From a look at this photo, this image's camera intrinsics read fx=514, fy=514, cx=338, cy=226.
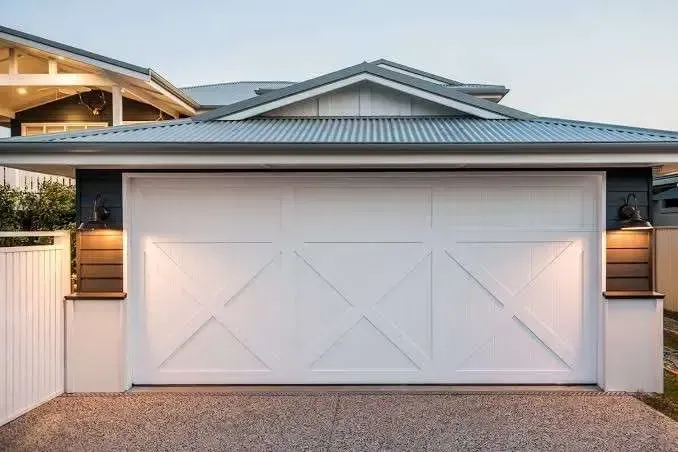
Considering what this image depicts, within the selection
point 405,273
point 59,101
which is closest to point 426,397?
point 405,273

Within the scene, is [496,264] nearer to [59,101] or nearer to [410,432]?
[410,432]

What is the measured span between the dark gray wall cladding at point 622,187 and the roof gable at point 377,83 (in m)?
1.23

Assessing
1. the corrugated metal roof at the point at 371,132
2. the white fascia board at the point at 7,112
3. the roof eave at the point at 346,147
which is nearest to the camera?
the roof eave at the point at 346,147

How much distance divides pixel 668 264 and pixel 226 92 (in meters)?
11.8

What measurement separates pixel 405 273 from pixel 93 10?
15600 mm

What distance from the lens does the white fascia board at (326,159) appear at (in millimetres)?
4871

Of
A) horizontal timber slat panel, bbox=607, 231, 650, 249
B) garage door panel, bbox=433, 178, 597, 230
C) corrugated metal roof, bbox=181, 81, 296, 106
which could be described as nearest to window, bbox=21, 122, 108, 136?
corrugated metal roof, bbox=181, 81, 296, 106

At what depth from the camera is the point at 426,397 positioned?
5.17 meters

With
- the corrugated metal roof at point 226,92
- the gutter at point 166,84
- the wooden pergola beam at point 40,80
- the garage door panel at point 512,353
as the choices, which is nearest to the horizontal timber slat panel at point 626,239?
the garage door panel at point 512,353

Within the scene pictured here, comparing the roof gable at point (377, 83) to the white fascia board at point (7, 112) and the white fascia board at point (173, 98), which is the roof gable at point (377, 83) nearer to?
the white fascia board at point (173, 98)

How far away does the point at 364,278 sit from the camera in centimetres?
550

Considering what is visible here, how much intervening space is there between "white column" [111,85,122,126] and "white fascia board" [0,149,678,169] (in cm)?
432

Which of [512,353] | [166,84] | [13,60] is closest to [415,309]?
[512,353]

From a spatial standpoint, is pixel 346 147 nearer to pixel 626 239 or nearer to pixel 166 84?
pixel 626 239
